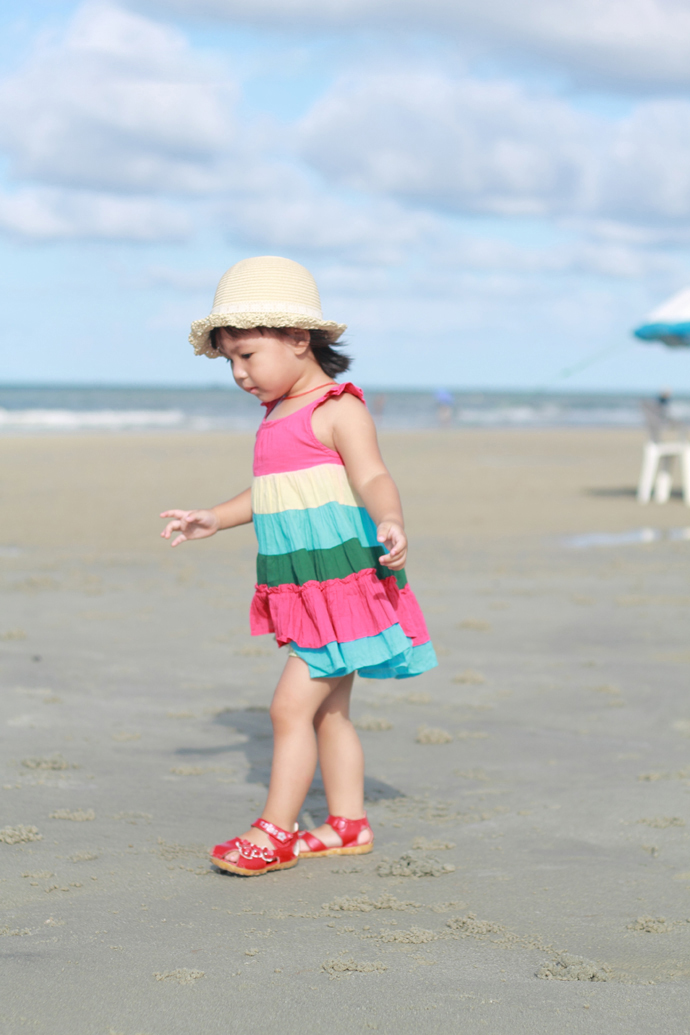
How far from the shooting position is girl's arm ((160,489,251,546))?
318 cm

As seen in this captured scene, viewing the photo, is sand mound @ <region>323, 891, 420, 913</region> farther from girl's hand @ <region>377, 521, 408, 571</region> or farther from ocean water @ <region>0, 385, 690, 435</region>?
ocean water @ <region>0, 385, 690, 435</region>

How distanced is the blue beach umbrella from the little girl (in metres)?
10.1

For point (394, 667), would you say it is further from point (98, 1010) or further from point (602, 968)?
point (98, 1010)

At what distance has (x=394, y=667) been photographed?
3.00 m

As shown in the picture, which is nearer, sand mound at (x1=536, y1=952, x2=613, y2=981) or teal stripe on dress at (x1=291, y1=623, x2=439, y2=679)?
sand mound at (x1=536, y1=952, x2=613, y2=981)

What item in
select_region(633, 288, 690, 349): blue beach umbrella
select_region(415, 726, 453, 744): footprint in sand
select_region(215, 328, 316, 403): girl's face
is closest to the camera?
select_region(215, 328, 316, 403): girl's face

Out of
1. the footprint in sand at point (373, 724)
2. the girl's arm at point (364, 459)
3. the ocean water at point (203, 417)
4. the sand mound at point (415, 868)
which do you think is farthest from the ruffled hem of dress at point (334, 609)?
the ocean water at point (203, 417)

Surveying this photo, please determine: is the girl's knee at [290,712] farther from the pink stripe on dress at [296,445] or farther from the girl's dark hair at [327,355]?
the girl's dark hair at [327,355]

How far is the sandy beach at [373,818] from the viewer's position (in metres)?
2.01

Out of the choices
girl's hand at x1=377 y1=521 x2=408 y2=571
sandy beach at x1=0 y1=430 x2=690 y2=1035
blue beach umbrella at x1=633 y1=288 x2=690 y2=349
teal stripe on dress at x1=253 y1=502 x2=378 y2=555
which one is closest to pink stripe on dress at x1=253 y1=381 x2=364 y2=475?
teal stripe on dress at x1=253 y1=502 x2=378 y2=555

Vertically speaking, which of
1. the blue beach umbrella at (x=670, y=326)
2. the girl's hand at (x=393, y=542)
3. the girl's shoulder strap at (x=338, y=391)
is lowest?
the girl's hand at (x=393, y=542)

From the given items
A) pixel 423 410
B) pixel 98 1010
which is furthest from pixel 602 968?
pixel 423 410

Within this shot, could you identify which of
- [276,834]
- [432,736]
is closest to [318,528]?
[276,834]

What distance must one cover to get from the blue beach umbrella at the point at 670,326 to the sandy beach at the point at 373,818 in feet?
17.1
